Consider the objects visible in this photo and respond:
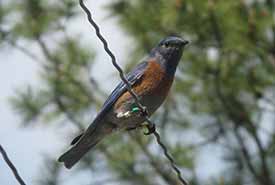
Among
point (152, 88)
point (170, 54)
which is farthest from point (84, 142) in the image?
point (170, 54)

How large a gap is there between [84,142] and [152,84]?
1.67 ft

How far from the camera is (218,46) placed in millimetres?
7156

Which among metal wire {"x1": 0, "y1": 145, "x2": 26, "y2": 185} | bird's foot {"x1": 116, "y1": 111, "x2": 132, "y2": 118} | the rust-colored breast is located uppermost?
metal wire {"x1": 0, "y1": 145, "x2": 26, "y2": 185}

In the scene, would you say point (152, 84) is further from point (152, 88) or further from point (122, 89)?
point (122, 89)

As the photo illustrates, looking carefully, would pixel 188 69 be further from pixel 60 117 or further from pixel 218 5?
pixel 60 117

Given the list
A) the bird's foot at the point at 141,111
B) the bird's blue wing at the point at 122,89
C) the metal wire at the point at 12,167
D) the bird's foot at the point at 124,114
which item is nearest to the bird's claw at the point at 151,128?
the bird's foot at the point at 141,111

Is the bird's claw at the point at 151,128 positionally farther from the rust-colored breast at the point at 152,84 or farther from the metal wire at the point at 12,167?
the metal wire at the point at 12,167

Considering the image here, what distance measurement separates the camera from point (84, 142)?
16.3 ft

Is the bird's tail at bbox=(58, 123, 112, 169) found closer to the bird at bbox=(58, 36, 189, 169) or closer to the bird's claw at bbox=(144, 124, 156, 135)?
the bird at bbox=(58, 36, 189, 169)

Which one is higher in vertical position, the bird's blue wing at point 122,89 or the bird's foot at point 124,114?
the bird's blue wing at point 122,89

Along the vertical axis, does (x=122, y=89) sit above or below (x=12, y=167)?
below

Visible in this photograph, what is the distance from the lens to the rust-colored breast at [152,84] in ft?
16.2

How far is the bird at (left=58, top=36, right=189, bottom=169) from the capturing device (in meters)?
4.92

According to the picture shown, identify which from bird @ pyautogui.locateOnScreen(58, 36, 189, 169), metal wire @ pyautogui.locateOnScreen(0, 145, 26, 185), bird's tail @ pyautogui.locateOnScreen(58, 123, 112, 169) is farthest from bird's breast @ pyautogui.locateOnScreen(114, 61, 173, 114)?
metal wire @ pyautogui.locateOnScreen(0, 145, 26, 185)
